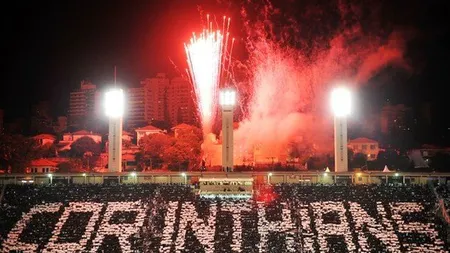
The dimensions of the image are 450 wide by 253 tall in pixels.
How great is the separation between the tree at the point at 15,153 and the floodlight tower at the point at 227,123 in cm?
2571

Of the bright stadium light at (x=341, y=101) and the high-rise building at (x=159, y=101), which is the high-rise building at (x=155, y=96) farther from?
the bright stadium light at (x=341, y=101)

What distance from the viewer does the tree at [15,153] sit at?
179 ft

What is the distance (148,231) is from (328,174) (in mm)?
12803

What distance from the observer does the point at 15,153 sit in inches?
2173

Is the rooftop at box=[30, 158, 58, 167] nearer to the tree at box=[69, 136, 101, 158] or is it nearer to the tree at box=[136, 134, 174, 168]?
the tree at box=[69, 136, 101, 158]

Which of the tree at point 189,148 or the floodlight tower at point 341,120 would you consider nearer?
the floodlight tower at point 341,120

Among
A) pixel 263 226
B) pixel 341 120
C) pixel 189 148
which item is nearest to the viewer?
pixel 263 226

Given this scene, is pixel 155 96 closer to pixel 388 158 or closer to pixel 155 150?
pixel 155 150

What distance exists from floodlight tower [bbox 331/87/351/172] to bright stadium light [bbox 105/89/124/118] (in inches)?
563

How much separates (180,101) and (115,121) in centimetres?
6095

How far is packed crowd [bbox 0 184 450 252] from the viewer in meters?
29.2

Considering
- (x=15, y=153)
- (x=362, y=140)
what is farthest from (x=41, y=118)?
(x=362, y=140)

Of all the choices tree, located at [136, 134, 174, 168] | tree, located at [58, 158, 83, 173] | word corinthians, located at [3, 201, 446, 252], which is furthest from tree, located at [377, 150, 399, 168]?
tree, located at [58, 158, 83, 173]

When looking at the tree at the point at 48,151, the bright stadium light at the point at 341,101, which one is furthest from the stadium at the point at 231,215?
the tree at the point at 48,151
